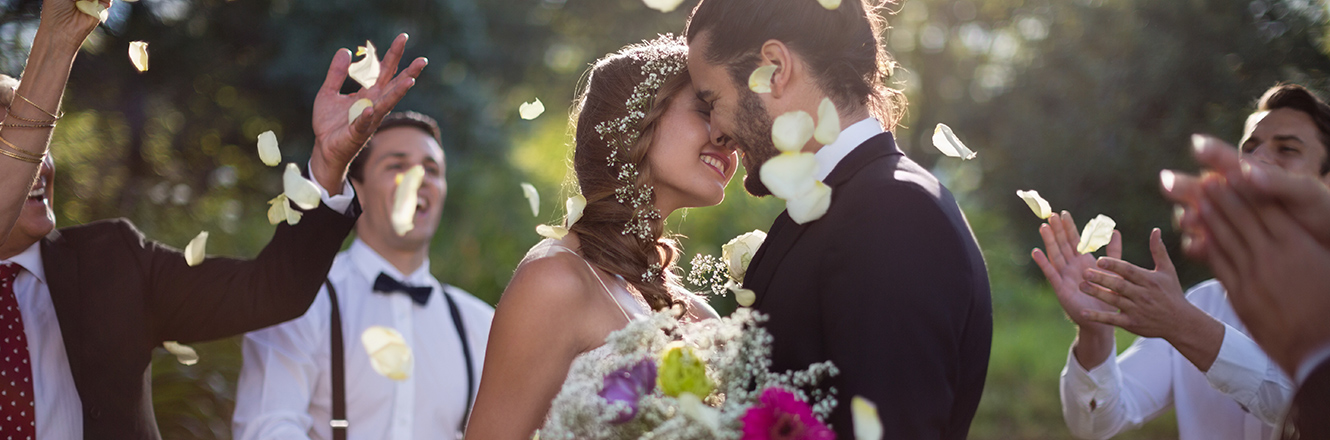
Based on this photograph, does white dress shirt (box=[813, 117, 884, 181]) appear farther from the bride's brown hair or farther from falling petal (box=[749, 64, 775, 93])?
the bride's brown hair

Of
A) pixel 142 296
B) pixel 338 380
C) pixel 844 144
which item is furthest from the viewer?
pixel 338 380

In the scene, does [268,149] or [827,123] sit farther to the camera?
[268,149]

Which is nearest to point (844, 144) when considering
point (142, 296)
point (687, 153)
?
point (687, 153)

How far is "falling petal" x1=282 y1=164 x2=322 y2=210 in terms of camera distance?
255cm

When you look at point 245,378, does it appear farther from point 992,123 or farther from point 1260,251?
point 992,123

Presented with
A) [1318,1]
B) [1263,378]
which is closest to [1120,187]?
[1318,1]

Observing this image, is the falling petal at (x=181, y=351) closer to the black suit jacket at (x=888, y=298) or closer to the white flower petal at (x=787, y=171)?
the black suit jacket at (x=888, y=298)

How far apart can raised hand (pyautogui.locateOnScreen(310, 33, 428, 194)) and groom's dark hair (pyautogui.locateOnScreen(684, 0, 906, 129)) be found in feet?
3.02

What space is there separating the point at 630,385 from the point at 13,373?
2117 millimetres

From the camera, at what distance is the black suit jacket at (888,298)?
1.75 metres

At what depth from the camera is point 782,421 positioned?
153 cm

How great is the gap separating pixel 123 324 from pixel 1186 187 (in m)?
3.03

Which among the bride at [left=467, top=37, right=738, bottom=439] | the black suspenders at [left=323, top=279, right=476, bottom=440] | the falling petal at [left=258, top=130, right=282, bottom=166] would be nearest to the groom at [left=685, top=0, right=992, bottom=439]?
the bride at [left=467, top=37, right=738, bottom=439]

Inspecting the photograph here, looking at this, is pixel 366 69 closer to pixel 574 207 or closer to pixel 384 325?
pixel 574 207
